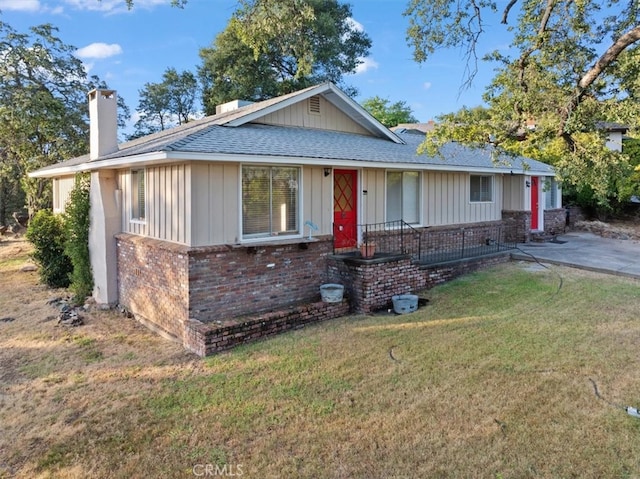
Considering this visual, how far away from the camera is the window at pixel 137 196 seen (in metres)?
9.54

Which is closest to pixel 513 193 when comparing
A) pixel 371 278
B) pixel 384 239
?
pixel 384 239

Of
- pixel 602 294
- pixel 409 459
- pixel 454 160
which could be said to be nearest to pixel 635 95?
pixel 602 294

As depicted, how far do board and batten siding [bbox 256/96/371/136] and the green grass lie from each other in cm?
539

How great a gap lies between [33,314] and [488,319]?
31.9 feet

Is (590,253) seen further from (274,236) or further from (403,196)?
(274,236)

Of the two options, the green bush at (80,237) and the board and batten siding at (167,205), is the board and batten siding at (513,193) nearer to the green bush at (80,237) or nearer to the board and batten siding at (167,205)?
the board and batten siding at (167,205)

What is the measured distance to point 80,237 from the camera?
11297 mm

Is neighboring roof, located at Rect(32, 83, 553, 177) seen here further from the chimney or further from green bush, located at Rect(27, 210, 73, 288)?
green bush, located at Rect(27, 210, 73, 288)

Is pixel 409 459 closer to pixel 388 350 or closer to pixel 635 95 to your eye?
pixel 388 350

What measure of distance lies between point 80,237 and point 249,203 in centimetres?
569

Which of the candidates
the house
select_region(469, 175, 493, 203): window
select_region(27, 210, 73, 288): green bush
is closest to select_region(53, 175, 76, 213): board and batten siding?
select_region(27, 210, 73, 288): green bush

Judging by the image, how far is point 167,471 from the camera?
4051 millimetres

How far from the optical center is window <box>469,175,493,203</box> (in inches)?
523

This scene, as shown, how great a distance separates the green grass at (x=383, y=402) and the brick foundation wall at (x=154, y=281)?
2.93ft
